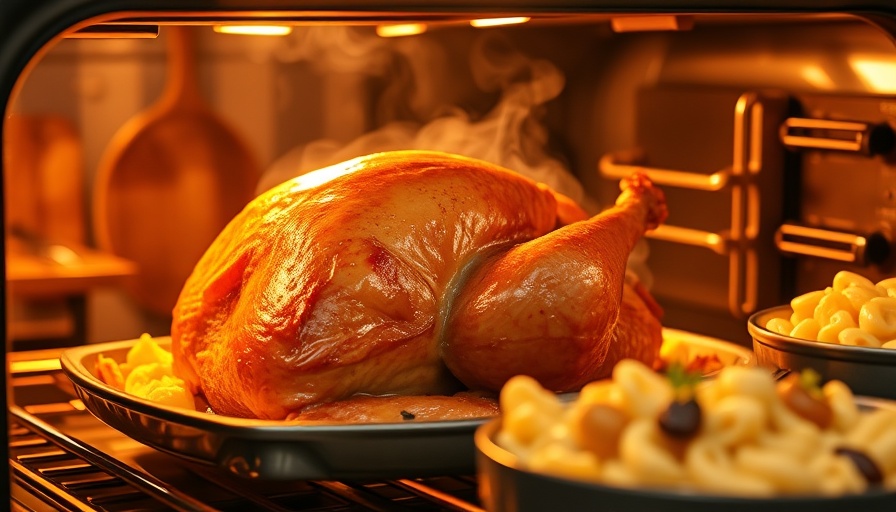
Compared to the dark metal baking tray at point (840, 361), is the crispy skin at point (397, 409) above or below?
below

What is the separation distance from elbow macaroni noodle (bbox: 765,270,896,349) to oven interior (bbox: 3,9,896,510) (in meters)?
0.18

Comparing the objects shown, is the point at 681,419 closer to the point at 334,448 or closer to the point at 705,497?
the point at 705,497

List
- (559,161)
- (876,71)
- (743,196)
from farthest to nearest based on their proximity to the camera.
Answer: (559,161) < (743,196) < (876,71)

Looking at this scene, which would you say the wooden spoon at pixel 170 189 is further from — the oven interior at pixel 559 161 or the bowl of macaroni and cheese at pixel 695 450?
the bowl of macaroni and cheese at pixel 695 450

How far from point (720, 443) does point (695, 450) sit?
0.01m

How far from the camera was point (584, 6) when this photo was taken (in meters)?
0.75

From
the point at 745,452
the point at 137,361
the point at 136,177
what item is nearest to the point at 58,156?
the point at 136,177

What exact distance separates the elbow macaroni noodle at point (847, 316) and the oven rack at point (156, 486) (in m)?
0.23

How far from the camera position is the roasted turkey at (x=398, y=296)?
32.8 inches

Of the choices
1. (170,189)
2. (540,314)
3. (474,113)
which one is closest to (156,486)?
(540,314)

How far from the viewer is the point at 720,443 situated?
501 mm

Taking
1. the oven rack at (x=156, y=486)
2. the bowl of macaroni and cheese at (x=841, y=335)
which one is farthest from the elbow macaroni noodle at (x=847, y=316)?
the oven rack at (x=156, y=486)

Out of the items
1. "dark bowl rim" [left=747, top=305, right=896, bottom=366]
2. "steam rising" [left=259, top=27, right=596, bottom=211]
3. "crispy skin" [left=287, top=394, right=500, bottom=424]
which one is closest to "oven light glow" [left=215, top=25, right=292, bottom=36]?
"crispy skin" [left=287, top=394, right=500, bottom=424]

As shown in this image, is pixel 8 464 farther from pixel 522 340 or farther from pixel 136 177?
pixel 136 177
